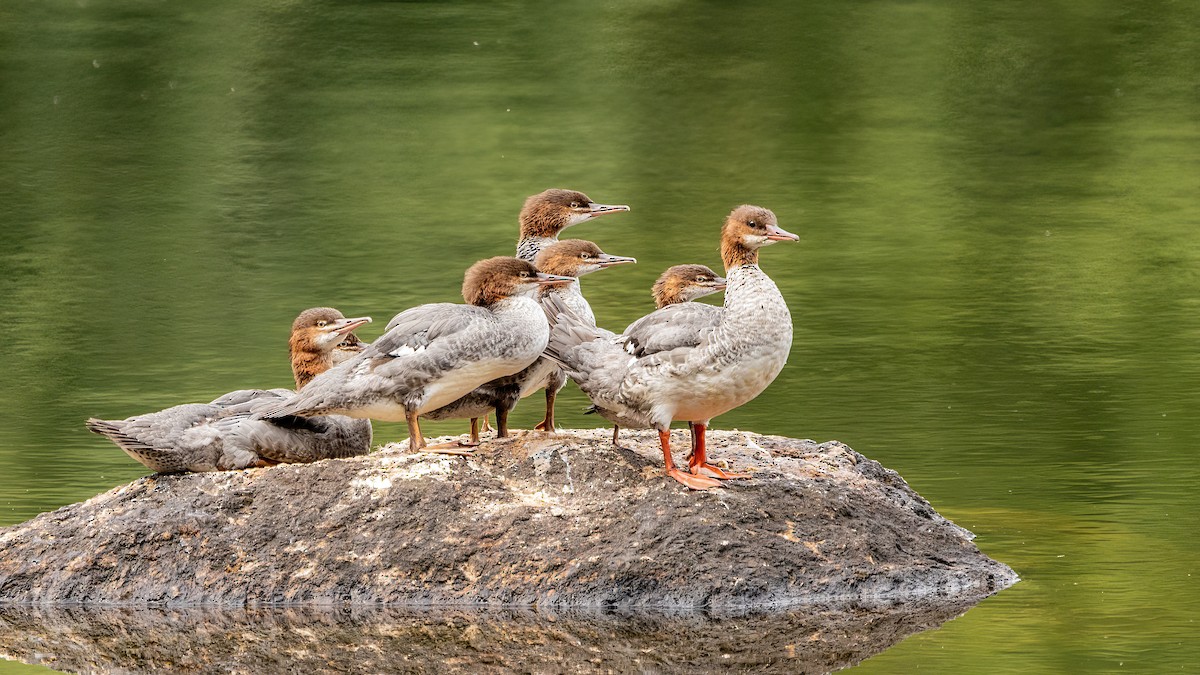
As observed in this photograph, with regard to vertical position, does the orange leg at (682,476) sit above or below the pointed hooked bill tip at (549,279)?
below

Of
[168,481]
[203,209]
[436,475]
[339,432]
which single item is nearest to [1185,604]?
[436,475]

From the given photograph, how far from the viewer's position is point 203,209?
2273cm

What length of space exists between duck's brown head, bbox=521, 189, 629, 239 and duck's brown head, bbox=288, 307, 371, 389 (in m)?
1.10

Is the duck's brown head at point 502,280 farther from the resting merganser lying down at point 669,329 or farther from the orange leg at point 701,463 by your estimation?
the orange leg at point 701,463

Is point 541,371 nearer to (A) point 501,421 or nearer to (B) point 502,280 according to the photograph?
(A) point 501,421

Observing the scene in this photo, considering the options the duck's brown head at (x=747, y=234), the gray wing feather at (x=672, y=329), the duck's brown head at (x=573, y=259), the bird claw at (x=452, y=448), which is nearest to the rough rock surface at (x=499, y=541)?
the bird claw at (x=452, y=448)

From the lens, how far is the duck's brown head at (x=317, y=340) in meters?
10.4

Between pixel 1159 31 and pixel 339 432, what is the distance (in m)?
24.7

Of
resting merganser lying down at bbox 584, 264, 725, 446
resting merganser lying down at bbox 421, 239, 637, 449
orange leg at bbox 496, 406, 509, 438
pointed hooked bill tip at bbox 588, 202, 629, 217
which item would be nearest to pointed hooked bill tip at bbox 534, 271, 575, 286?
resting merganser lying down at bbox 421, 239, 637, 449

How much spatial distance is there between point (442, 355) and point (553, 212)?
5.84 ft

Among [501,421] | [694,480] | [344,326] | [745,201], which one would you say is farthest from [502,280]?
[745,201]

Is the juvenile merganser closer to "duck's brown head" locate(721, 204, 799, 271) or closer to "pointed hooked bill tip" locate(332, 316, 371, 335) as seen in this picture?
"pointed hooked bill tip" locate(332, 316, 371, 335)

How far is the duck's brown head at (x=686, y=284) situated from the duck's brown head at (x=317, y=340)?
162 cm

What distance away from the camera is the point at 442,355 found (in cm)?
930
